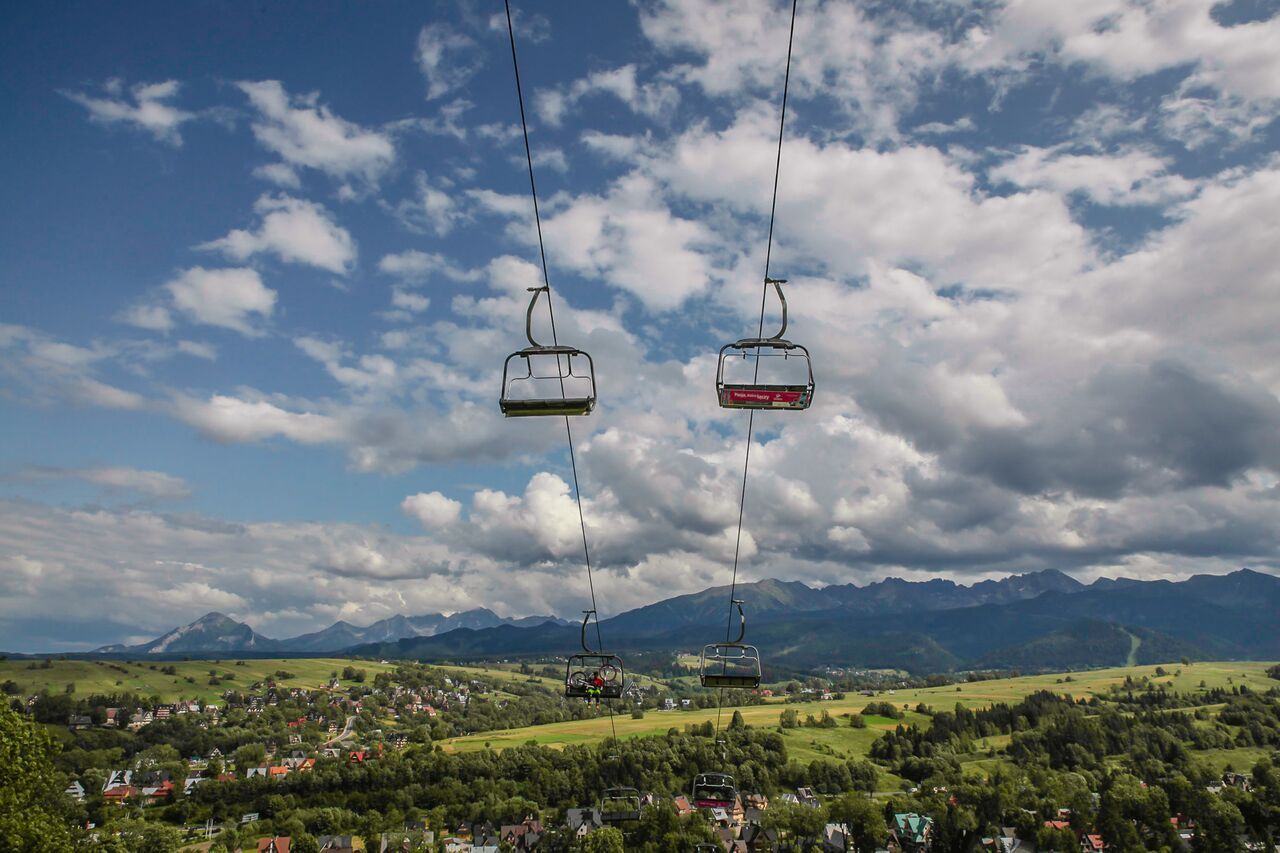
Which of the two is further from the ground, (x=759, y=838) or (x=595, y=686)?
(x=595, y=686)

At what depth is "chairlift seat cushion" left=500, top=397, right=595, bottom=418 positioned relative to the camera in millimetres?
15211

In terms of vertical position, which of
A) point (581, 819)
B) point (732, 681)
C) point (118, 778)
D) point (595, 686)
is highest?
point (732, 681)

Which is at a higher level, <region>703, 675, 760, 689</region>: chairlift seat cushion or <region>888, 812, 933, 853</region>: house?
<region>703, 675, 760, 689</region>: chairlift seat cushion

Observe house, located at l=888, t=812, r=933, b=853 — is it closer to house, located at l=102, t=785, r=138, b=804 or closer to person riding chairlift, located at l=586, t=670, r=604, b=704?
person riding chairlift, located at l=586, t=670, r=604, b=704

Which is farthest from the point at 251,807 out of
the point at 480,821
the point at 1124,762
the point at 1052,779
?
the point at 1124,762

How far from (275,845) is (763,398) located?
97.3 meters

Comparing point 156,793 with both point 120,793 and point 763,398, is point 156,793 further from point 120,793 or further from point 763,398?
→ point 763,398

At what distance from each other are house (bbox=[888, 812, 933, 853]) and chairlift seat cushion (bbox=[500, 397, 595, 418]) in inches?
3672

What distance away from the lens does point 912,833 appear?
310ft

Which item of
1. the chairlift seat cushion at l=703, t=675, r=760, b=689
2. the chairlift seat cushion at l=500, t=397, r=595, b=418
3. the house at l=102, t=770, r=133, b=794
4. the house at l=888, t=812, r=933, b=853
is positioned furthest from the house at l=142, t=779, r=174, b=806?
the chairlift seat cushion at l=500, t=397, r=595, b=418

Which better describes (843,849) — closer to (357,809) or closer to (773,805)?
(773,805)

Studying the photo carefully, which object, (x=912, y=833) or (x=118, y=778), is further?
(x=118, y=778)

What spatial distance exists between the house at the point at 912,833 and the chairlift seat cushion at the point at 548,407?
306 feet

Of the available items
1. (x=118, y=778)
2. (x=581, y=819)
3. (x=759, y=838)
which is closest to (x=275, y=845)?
(x=581, y=819)
